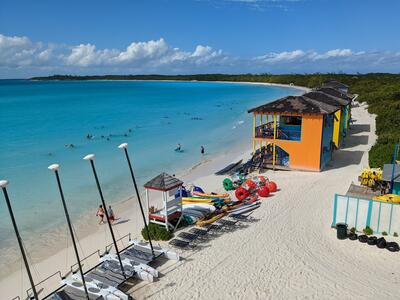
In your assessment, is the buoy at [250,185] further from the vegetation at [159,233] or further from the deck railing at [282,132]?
the vegetation at [159,233]

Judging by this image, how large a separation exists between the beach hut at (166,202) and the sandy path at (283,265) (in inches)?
81.3

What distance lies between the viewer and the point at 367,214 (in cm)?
1301

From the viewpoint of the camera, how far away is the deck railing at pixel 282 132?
22.4 m

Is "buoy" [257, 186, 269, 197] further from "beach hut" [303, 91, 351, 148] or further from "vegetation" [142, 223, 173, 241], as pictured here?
"beach hut" [303, 91, 351, 148]

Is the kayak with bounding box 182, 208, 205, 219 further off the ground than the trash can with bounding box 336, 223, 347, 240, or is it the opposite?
the trash can with bounding box 336, 223, 347, 240

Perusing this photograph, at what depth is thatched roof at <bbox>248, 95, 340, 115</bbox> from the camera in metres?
21.3

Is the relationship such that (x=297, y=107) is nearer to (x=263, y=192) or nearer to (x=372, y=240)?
(x=263, y=192)

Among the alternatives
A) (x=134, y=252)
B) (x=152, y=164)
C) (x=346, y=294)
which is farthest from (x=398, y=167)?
(x=152, y=164)

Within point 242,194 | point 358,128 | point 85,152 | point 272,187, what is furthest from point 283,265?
point 358,128

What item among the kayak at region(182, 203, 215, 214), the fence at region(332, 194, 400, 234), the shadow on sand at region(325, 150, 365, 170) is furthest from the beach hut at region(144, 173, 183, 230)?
the shadow on sand at region(325, 150, 365, 170)

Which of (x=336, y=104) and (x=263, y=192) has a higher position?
(x=336, y=104)

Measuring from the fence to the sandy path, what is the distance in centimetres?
80

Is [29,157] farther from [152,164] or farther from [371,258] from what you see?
[371,258]

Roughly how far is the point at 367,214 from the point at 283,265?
Answer: 13.8 ft
